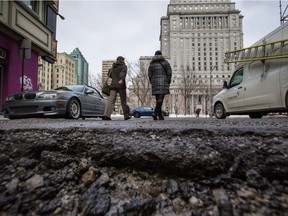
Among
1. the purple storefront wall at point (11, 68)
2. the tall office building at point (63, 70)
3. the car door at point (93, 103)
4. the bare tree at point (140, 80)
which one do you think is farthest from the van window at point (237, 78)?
the tall office building at point (63, 70)

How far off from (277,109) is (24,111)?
681cm

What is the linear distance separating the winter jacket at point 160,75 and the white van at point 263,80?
270 cm

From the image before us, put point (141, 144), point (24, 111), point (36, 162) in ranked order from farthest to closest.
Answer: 1. point (24, 111)
2. point (141, 144)
3. point (36, 162)

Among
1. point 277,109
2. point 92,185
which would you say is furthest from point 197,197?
point 277,109

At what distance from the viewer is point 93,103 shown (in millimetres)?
7551

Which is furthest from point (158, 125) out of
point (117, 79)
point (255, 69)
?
point (255, 69)

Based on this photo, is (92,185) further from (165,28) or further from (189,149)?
(165,28)

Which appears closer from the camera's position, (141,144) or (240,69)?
(141,144)

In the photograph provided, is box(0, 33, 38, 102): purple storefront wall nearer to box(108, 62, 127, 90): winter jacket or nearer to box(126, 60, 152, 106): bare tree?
box(108, 62, 127, 90): winter jacket

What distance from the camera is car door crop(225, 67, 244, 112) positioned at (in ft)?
22.7

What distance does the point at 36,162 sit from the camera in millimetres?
1484

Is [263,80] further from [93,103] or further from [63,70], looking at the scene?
[63,70]

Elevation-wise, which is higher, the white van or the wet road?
the white van

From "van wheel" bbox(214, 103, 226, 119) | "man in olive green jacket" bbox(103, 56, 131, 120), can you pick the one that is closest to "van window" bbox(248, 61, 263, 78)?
"van wheel" bbox(214, 103, 226, 119)
